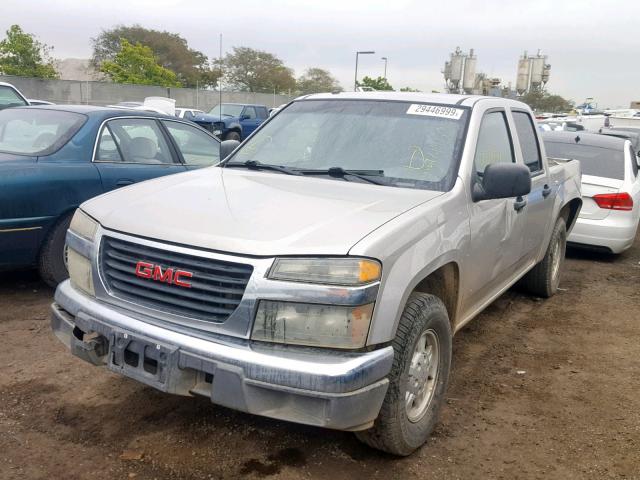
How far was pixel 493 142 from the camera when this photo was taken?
417 cm

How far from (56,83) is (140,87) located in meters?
5.45

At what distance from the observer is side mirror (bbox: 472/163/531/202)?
3479 mm

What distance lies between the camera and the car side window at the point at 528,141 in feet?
15.6

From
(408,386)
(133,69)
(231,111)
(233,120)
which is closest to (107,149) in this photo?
(408,386)

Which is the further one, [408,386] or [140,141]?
[140,141]

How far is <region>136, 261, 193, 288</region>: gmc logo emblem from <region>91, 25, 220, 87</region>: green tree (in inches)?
2281

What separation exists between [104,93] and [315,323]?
109ft

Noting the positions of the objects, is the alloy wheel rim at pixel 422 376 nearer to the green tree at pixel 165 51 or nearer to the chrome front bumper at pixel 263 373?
the chrome front bumper at pixel 263 373

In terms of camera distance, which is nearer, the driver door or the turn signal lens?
the driver door

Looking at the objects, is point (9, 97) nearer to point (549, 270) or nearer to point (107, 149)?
point (107, 149)

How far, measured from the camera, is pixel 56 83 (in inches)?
1173

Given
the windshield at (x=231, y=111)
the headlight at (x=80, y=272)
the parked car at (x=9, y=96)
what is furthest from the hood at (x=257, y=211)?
the windshield at (x=231, y=111)

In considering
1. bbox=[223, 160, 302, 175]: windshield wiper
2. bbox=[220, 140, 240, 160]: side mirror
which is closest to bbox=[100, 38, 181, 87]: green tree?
bbox=[220, 140, 240, 160]: side mirror

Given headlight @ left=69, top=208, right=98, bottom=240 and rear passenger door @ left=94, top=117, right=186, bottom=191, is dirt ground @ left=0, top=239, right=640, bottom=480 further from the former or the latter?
rear passenger door @ left=94, top=117, right=186, bottom=191
